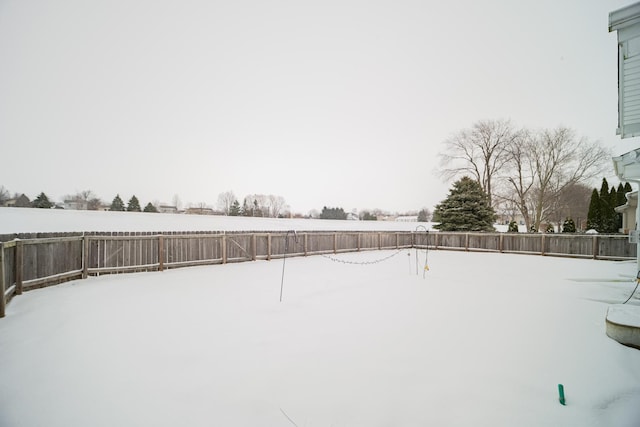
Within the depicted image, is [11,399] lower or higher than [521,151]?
lower

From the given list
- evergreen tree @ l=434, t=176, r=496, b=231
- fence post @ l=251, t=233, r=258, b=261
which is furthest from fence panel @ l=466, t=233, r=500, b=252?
fence post @ l=251, t=233, r=258, b=261

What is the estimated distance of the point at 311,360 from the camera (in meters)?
3.50

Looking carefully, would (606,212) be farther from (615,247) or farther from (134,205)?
(134,205)

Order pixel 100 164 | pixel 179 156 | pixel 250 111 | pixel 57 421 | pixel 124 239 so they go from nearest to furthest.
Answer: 1. pixel 57 421
2. pixel 124 239
3. pixel 250 111
4. pixel 100 164
5. pixel 179 156

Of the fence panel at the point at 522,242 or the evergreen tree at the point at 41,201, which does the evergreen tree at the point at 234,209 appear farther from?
the fence panel at the point at 522,242

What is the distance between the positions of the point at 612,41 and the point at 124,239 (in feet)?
66.6

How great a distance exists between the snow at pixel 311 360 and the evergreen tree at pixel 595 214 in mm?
26911

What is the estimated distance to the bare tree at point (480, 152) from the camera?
91.4ft

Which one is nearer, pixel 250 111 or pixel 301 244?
pixel 301 244

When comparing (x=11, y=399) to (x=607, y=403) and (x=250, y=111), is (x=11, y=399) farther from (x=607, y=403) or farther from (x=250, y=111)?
(x=250, y=111)

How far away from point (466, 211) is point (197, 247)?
806 inches

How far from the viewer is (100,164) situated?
28188 millimetres

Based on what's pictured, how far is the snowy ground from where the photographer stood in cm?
250

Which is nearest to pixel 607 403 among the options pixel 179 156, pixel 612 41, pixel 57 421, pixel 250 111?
pixel 57 421
